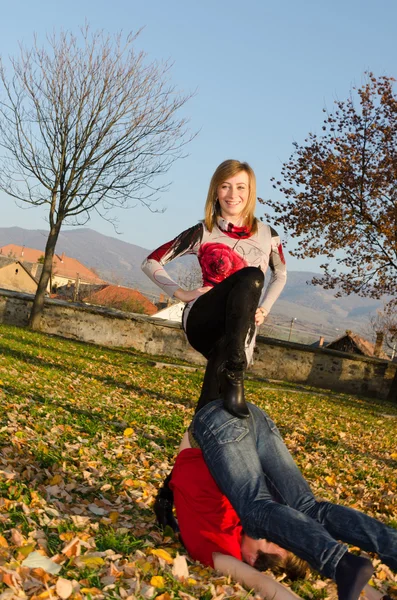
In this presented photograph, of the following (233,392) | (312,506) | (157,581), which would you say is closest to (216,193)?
(233,392)

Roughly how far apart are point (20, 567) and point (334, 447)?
21.5 feet

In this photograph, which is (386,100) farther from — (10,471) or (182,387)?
(10,471)

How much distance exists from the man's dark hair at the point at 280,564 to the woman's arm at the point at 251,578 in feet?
0.28

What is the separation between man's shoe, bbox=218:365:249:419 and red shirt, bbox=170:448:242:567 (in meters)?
0.38

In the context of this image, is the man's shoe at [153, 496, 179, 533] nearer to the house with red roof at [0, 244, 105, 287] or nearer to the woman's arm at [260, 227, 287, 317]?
the woman's arm at [260, 227, 287, 317]

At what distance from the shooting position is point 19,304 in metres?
25.5

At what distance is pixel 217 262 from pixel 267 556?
1945mm

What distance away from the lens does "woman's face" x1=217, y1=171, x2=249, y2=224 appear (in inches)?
173

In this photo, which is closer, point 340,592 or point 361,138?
point 340,592

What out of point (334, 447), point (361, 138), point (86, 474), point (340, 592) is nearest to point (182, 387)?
point (334, 447)

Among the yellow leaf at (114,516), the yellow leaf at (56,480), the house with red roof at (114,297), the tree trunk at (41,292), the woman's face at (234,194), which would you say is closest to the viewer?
the yellow leaf at (114,516)

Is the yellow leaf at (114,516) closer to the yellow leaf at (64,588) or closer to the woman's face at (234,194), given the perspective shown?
the yellow leaf at (64,588)

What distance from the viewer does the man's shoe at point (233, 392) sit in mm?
3486

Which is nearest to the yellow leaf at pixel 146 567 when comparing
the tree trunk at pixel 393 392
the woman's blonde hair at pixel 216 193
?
the woman's blonde hair at pixel 216 193
